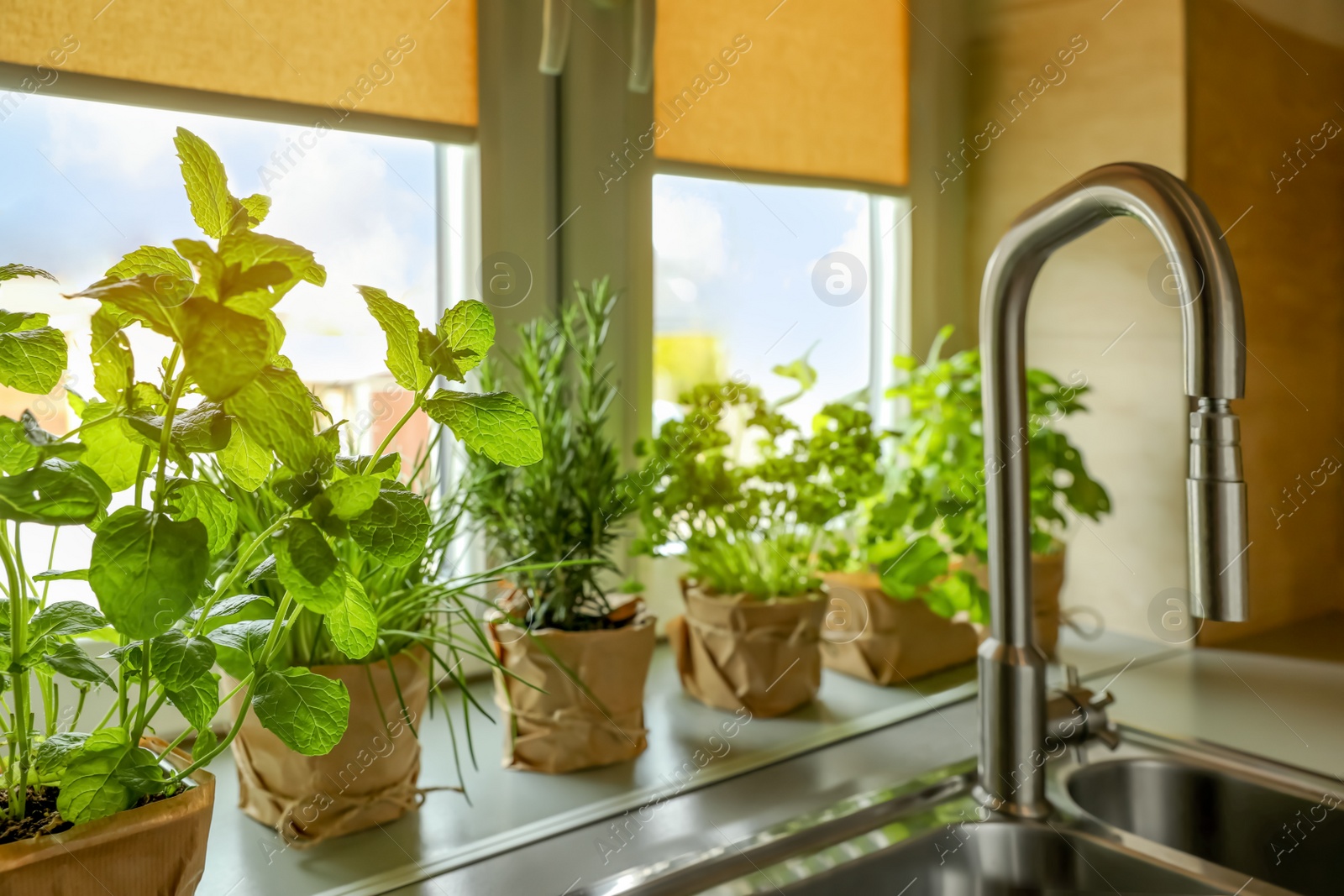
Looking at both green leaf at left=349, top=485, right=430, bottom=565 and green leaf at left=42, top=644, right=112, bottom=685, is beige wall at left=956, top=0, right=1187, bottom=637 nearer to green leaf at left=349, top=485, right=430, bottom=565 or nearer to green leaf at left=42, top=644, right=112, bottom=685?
green leaf at left=349, top=485, right=430, bottom=565

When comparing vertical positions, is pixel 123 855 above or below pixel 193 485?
below

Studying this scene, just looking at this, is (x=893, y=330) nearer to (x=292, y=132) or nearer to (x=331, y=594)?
(x=292, y=132)

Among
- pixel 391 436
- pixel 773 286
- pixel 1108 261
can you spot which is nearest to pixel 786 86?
pixel 773 286

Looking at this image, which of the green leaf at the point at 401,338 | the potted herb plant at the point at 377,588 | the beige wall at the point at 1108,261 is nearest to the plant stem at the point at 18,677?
the potted herb plant at the point at 377,588

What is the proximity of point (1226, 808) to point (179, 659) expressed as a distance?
877 mm

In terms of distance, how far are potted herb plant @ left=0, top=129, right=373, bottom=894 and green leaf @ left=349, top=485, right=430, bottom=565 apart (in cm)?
4

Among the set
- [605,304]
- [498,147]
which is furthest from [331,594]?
[498,147]

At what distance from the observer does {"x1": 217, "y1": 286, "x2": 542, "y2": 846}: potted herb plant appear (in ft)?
1.59

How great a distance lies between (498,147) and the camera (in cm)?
104

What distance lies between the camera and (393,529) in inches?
19.1

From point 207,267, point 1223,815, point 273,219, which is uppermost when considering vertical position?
point 273,219

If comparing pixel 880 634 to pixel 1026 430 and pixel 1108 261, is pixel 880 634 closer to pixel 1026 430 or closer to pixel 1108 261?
pixel 1026 430

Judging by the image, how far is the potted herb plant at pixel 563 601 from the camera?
0.86 m

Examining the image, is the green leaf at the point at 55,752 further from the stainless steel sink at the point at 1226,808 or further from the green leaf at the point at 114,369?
the stainless steel sink at the point at 1226,808
